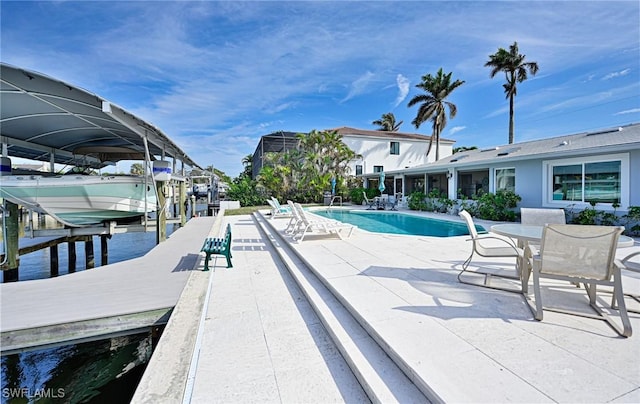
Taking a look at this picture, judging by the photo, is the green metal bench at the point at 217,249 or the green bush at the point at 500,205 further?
the green bush at the point at 500,205

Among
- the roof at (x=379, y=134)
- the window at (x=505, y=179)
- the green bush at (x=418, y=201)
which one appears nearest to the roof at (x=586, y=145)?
the window at (x=505, y=179)

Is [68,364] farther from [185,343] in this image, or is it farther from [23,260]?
[23,260]

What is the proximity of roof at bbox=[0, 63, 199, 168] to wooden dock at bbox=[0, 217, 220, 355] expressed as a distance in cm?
338

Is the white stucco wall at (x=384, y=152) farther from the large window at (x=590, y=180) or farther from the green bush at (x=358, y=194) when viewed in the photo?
the large window at (x=590, y=180)

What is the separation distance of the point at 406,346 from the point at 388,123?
44511 millimetres

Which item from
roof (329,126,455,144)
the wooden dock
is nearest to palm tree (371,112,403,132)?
roof (329,126,455,144)

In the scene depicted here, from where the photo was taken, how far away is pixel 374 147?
2988 cm

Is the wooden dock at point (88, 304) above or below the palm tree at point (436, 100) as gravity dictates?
below

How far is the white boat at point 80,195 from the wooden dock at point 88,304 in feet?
9.28

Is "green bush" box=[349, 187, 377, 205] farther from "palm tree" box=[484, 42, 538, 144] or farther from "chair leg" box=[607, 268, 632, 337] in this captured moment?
"chair leg" box=[607, 268, 632, 337]

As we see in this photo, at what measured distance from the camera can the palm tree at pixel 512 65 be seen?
23.0 metres

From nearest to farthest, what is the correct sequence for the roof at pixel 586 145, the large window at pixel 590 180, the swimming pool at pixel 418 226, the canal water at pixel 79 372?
the canal water at pixel 79 372 < the roof at pixel 586 145 < the large window at pixel 590 180 < the swimming pool at pixel 418 226

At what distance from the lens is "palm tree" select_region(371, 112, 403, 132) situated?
43.8 m

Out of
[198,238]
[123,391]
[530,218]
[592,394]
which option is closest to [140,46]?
[198,238]
